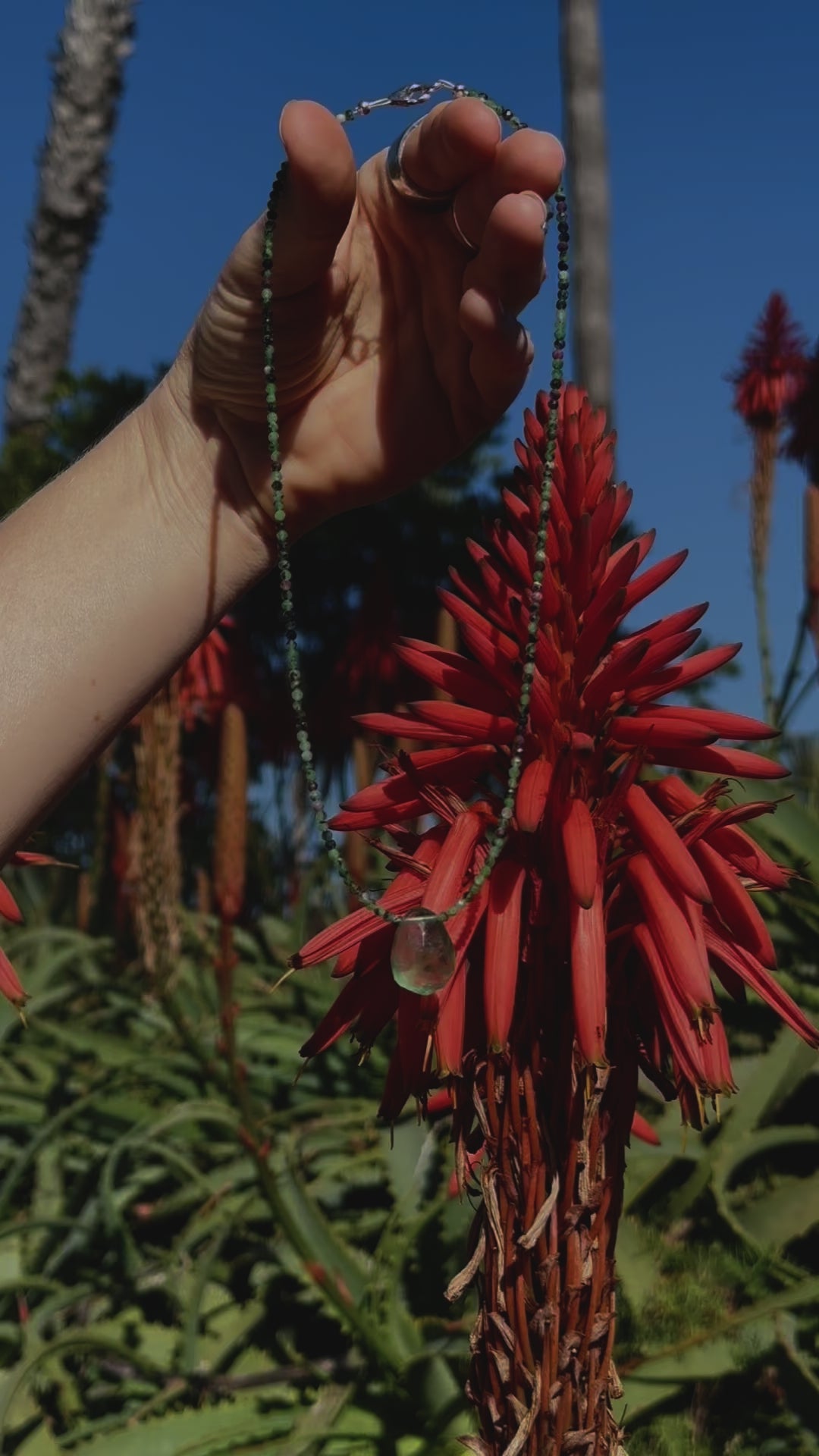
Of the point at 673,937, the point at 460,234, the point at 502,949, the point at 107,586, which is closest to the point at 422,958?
the point at 502,949

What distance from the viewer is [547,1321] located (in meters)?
0.83

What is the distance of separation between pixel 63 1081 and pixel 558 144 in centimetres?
220

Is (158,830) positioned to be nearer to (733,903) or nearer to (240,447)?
(240,447)

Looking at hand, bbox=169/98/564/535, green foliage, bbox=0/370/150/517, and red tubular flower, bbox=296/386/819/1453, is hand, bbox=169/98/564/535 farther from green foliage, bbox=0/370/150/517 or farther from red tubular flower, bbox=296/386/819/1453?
green foliage, bbox=0/370/150/517

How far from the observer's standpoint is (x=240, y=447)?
1.15 metres

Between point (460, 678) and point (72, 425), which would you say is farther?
point (72, 425)

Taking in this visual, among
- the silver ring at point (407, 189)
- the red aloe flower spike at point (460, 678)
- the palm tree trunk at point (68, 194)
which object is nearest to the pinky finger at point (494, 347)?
the silver ring at point (407, 189)

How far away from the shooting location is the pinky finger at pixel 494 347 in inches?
37.5

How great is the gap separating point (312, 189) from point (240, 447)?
0.92 feet

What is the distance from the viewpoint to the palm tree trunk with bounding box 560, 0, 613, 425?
4.60 metres

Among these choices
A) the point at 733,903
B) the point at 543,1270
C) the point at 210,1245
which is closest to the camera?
the point at 543,1270

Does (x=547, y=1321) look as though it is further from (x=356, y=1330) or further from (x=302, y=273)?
(x=356, y=1330)

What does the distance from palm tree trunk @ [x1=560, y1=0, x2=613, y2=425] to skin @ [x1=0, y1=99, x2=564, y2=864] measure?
3.53 meters

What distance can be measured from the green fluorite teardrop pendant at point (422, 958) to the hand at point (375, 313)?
43 centimetres
